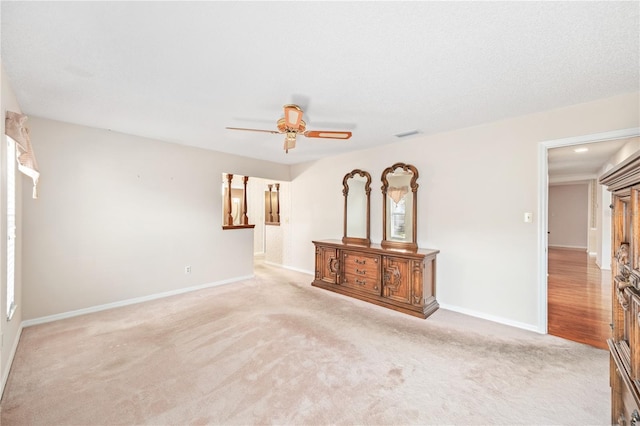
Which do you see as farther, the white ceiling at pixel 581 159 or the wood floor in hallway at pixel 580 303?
the white ceiling at pixel 581 159

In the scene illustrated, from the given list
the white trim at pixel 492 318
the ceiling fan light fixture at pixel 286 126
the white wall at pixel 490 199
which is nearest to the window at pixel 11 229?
the ceiling fan light fixture at pixel 286 126

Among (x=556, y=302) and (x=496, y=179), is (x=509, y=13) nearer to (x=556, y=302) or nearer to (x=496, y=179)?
(x=496, y=179)

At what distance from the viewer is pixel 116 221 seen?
363cm

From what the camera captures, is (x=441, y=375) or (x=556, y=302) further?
(x=556, y=302)

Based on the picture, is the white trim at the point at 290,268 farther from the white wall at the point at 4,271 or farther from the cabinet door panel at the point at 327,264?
the white wall at the point at 4,271

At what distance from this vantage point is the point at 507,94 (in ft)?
7.96

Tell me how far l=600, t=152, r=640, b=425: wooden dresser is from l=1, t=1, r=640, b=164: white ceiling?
1.03 metres

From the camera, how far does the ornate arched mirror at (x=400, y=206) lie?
12.7ft

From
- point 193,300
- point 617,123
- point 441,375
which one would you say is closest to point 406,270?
point 441,375

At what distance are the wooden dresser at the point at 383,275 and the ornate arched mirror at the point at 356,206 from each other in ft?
1.25

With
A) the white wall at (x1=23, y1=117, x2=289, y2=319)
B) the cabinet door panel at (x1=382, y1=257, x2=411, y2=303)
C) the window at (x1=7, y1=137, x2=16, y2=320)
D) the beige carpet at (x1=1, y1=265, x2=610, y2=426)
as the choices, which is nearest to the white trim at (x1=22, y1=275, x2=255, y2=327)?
the white wall at (x1=23, y1=117, x2=289, y2=319)

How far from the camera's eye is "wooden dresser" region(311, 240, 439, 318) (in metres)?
3.35

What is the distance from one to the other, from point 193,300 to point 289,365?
231 centimetres

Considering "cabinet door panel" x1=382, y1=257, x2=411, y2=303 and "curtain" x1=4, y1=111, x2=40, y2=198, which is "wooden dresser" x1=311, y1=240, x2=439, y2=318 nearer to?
"cabinet door panel" x1=382, y1=257, x2=411, y2=303
